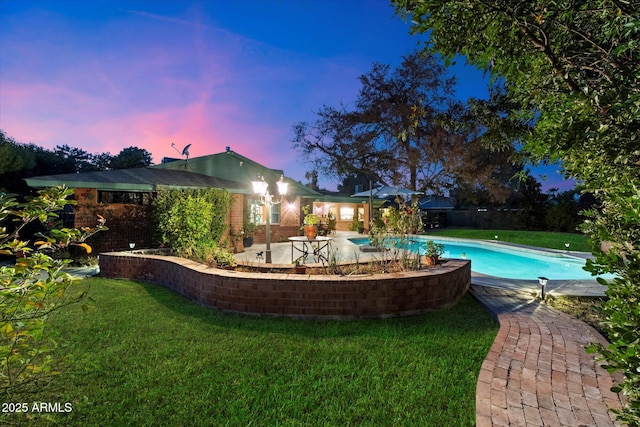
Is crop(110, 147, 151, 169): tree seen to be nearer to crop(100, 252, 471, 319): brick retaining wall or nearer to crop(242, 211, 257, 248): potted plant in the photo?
crop(242, 211, 257, 248): potted plant

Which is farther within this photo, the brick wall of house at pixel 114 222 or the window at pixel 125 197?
the window at pixel 125 197

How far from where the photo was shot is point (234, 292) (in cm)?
475

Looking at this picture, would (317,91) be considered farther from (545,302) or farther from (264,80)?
(545,302)

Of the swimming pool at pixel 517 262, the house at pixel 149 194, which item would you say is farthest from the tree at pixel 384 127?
the swimming pool at pixel 517 262

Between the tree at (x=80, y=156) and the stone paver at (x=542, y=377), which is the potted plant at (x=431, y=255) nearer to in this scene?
the stone paver at (x=542, y=377)

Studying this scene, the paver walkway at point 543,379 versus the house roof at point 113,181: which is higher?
the house roof at point 113,181

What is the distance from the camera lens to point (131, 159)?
89.6ft

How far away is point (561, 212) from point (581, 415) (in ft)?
70.5

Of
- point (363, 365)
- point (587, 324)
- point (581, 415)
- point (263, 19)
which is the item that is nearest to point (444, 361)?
point (363, 365)

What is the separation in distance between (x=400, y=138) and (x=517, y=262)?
11657mm

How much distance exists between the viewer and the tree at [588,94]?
1516mm

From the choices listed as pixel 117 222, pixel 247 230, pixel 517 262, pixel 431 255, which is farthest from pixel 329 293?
pixel 517 262

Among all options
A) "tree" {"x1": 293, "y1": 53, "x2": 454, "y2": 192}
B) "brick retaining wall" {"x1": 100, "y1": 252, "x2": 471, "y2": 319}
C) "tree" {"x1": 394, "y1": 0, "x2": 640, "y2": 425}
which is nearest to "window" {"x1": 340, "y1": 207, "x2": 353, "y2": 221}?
"tree" {"x1": 293, "y1": 53, "x2": 454, "y2": 192}

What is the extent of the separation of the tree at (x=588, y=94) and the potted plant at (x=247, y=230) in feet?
39.4
